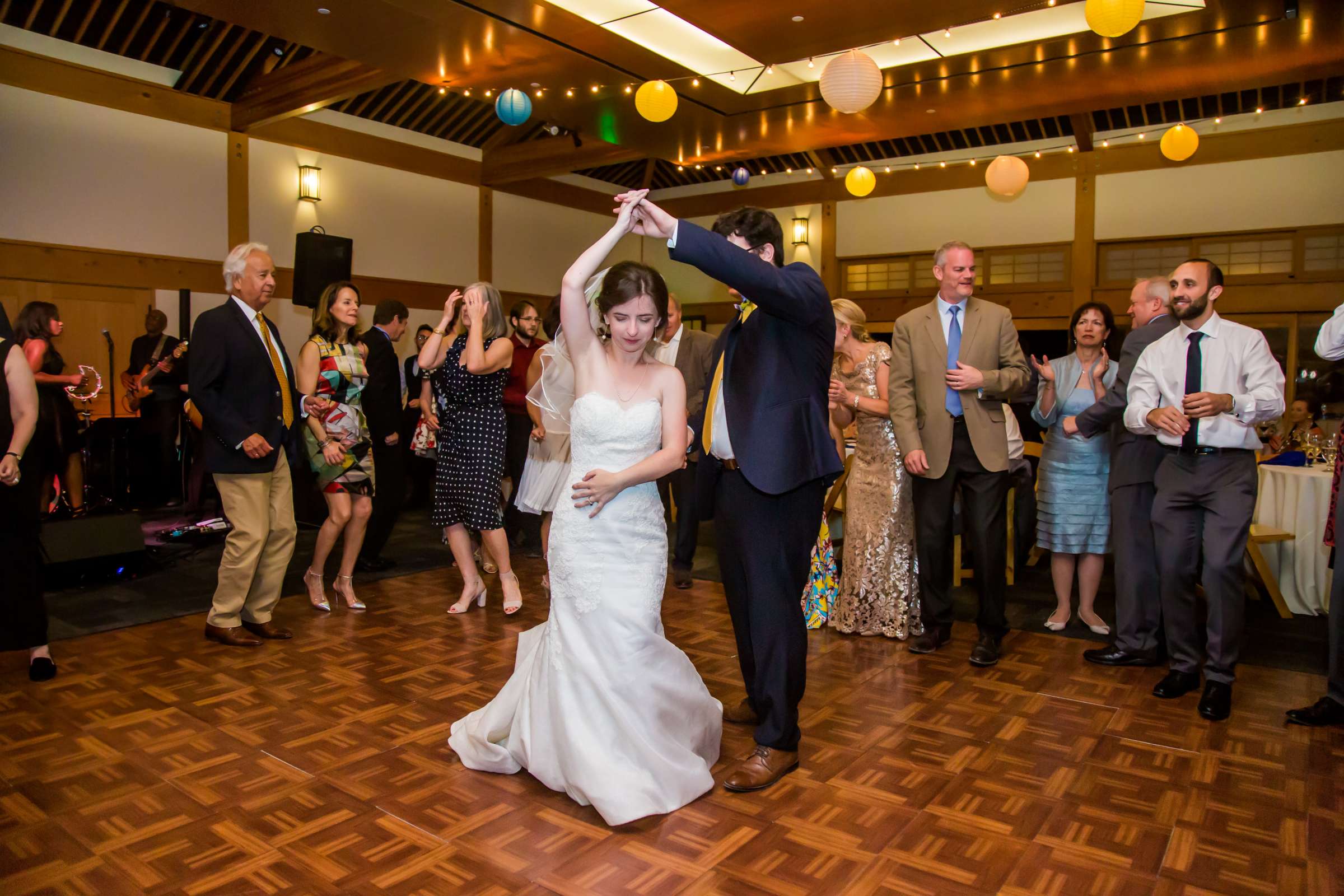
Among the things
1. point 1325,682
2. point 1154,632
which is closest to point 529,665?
point 1154,632

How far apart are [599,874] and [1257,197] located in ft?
33.9

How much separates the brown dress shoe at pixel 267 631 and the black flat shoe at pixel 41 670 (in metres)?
0.74

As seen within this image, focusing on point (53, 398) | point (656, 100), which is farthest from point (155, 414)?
point (656, 100)

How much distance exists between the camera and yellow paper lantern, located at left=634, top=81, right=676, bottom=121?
6340mm

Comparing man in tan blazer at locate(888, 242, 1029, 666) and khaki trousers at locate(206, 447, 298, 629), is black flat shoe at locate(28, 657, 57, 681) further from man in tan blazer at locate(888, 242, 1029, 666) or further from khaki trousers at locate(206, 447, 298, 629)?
man in tan blazer at locate(888, 242, 1029, 666)

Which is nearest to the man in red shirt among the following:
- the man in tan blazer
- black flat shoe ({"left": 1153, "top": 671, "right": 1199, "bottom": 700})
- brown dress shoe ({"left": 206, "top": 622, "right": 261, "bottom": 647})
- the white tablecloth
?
brown dress shoe ({"left": 206, "top": 622, "right": 261, "bottom": 647})

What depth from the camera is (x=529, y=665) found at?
2678mm

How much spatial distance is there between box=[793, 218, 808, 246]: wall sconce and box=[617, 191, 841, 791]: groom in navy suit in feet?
33.5

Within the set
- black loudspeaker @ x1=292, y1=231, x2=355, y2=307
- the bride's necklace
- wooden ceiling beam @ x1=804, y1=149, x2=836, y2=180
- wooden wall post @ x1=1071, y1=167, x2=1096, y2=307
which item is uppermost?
wooden ceiling beam @ x1=804, y1=149, x2=836, y2=180

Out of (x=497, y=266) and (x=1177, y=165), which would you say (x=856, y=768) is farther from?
(x=497, y=266)

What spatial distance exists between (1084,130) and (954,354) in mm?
7718

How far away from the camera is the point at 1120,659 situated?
3.70 metres

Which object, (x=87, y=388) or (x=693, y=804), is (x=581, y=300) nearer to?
(x=693, y=804)

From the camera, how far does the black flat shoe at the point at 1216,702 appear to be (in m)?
3.08
